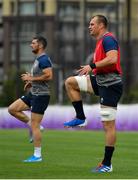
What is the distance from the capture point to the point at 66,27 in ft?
166

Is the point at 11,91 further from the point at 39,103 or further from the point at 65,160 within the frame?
the point at 39,103

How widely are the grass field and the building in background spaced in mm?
24567

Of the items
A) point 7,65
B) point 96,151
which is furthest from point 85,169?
point 7,65

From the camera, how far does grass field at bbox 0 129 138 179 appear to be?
10.7m

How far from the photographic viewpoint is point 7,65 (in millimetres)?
61500

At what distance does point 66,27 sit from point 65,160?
3776cm

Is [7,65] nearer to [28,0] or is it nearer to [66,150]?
[28,0]

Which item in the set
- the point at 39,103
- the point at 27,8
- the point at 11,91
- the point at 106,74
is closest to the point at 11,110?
the point at 39,103

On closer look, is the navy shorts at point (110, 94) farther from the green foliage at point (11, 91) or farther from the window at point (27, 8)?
the window at point (27, 8)

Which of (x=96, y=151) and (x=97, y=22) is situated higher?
(x=97, y=22)

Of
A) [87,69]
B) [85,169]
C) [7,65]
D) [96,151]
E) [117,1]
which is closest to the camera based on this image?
[87,69]

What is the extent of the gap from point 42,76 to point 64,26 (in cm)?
3769

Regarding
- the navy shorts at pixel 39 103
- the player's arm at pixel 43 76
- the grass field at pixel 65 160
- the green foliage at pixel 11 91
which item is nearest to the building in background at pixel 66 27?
the green foliage at pixel 11 91

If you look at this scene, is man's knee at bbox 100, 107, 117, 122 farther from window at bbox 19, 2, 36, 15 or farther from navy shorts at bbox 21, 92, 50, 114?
window at bbox 19, 2, 36, 15
